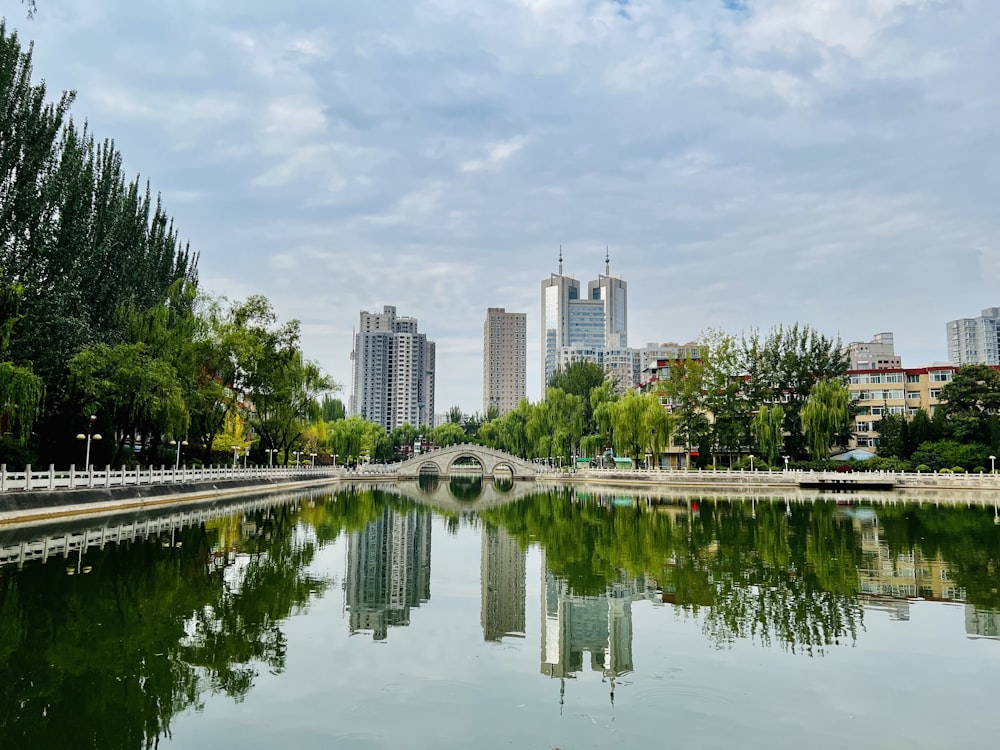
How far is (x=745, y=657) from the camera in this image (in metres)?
8.45

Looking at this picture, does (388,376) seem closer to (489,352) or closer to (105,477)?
(489,352)

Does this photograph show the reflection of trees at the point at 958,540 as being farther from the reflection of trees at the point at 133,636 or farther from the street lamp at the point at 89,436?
the street lamp at the point at 89,436

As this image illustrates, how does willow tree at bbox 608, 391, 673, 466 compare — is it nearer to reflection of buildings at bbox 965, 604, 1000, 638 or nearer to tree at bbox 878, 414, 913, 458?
tree at bbox 878, 414, 913, 458

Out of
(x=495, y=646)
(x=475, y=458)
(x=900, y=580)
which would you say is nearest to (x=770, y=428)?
(x=475, y=458)

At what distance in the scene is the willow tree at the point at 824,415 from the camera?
51500 mm

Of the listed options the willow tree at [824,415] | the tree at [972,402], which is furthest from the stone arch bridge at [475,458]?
the tree at [972,402]

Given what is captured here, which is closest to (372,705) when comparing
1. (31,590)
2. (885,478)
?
(31,590)

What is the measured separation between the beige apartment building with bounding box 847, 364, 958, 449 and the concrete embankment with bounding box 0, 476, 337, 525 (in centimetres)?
5373

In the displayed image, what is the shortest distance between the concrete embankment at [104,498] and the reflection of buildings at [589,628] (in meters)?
15.6

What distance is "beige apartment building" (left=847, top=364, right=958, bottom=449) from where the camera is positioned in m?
67.1

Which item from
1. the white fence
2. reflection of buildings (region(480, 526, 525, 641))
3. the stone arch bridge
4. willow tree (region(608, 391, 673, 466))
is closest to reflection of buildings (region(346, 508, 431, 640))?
reflection of buildings (region(480, 526, 525, 641))

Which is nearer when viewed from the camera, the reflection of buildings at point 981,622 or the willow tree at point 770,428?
the reflection of buildings at point 981,622

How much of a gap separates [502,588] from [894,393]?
213ft

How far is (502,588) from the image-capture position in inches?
525
